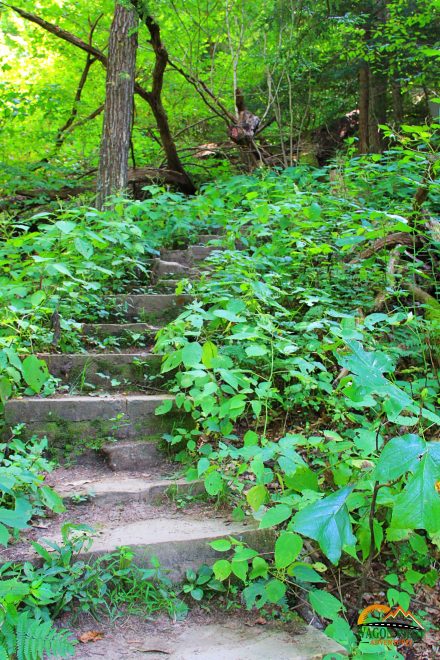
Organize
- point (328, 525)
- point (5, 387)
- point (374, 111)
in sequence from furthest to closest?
point (374, 111) → point (5, 387) → point (328, 525)

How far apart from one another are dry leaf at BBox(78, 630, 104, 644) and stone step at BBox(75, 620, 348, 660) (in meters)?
0.01

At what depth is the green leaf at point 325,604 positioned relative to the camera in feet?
6.56

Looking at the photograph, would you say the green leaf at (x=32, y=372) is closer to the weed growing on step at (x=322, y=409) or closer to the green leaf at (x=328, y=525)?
the weed growing on step at (x=322, y=409)

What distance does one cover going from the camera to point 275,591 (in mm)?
2121

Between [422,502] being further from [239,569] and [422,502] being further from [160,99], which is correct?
[160,99]

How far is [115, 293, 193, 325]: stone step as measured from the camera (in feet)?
15.0

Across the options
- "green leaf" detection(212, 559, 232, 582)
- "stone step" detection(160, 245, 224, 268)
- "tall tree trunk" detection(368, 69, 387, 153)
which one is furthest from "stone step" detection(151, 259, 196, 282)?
"tall tree trunk" detection(368, 69, 387, 153)

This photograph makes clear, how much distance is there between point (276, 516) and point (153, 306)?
2.93m

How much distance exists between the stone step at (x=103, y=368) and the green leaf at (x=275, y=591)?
A: 1.89 m

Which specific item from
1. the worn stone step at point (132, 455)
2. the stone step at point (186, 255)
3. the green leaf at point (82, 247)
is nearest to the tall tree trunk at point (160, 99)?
the stone step at point (186, 255)

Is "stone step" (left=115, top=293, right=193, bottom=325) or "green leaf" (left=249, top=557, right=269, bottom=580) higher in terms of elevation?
"stone step" (left=115, top=293, right=193, bottom=325)

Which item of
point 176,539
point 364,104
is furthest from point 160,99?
point 176,539

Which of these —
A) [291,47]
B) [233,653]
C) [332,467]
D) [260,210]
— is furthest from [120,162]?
[233,653]

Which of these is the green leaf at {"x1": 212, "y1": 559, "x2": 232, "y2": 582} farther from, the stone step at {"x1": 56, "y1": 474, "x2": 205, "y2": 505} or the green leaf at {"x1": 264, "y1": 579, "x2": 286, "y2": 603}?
the stone step at {"x1": 56, "y1": 474, "x2": 205, "y2": 505}
